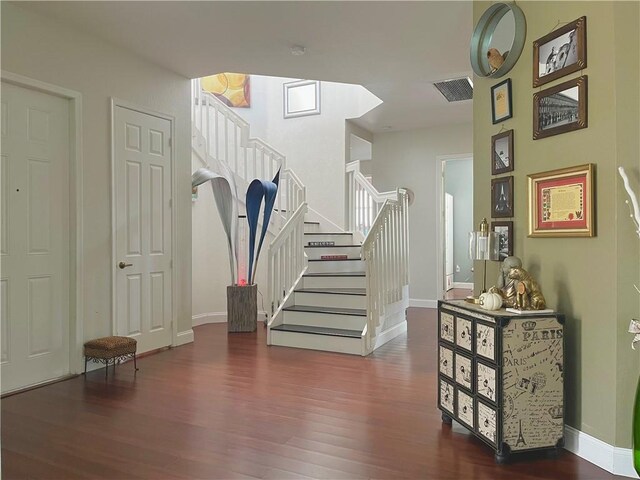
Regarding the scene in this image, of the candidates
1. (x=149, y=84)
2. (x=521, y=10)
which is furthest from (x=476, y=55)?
(x=149, y=84)

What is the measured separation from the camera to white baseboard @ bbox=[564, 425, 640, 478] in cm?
212

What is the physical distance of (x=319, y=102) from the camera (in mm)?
6984

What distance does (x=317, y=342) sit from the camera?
4527 mm

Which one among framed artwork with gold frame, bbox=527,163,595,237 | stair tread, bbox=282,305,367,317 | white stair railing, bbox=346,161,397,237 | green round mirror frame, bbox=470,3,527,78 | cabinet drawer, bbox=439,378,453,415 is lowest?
cabinet drawer, bbox=439,378,453,415

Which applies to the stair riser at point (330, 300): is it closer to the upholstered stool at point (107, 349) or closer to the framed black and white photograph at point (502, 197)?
the upholstered stool at point (107, 349)

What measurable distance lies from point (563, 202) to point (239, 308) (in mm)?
3862

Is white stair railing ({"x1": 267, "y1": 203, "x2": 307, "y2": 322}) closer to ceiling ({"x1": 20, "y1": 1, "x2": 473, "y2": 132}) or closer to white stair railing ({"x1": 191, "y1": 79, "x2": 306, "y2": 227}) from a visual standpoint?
white stair railing ({"x1": 191, "y1": 79, "x2": 306, "y2": 227})

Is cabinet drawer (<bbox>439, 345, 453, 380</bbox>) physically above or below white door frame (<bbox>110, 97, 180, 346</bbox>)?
below

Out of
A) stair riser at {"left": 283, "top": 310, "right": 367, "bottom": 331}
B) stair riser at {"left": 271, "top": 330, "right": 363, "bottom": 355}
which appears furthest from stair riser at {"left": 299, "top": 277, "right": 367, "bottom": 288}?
stair riser at {"left": 271, "top": 330, "right": 363, "bottom": 355}

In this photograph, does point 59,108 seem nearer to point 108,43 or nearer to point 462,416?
point 108,43

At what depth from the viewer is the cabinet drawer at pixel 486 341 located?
2271 millimetres

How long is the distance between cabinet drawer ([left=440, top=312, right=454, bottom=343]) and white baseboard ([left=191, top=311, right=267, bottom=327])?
3.51m

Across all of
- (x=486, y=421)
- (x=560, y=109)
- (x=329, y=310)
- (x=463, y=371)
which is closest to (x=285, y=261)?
(x=329, y=310)

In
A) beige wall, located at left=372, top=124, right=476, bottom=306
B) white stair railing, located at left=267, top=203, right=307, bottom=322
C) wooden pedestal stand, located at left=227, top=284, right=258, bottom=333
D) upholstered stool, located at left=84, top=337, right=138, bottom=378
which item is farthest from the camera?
beige wall, located at left=372, top=124, right=476, bottom=306
